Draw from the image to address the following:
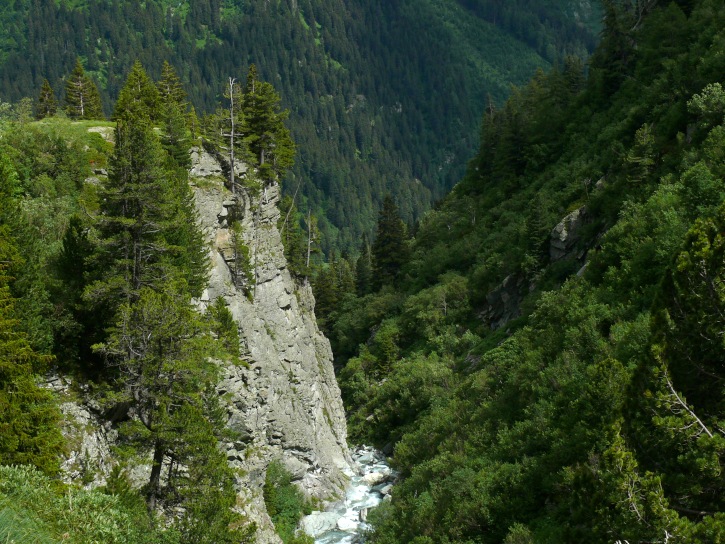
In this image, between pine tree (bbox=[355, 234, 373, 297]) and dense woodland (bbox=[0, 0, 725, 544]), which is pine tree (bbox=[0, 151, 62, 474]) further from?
pine tree (bbox=[355, 234, 373, 297])

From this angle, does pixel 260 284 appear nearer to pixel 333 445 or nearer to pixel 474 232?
pixel 333 445

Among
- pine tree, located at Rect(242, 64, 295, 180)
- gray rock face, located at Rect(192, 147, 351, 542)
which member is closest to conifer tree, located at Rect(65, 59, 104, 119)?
pine tree, located at Rect(242, 64, 295, 180)

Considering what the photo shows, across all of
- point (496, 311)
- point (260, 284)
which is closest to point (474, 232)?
point (496, 311)

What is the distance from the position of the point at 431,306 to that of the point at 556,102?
3412 cm

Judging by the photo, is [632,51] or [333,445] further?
[632,51]

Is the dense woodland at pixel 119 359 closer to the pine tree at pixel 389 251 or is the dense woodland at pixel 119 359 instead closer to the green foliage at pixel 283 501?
the green foliage at pixel 283 501

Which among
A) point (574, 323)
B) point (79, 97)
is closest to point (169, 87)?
point (79, 97)

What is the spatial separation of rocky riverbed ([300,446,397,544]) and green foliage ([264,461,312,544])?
47.4 inches

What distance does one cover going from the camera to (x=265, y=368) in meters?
48.6

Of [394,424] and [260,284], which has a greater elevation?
[260,284]

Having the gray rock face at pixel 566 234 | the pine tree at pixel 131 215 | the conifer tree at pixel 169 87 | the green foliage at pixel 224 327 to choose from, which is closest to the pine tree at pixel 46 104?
the conifer tree at pixel 169 87

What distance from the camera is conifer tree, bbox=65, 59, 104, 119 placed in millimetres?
73131

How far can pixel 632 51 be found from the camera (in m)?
66.6

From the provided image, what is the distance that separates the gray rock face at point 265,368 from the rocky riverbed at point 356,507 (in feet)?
4.88
